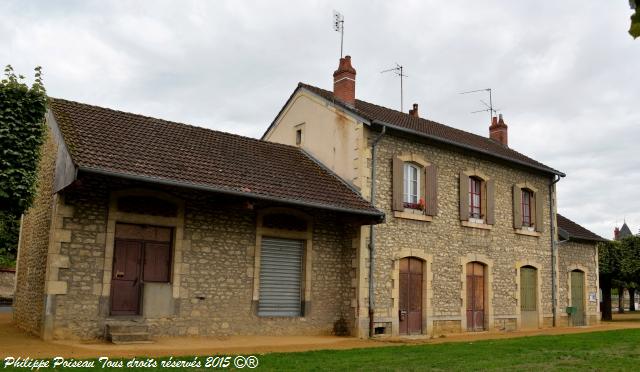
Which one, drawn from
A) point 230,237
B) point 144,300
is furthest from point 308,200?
point 144,300

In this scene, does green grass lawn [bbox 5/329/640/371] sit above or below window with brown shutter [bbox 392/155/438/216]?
below

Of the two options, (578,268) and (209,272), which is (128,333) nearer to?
(209,272)

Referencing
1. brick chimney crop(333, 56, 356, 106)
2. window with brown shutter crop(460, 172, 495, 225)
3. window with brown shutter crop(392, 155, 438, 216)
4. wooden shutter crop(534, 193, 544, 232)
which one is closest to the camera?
window with brown shutter crop(392, 155, 438, 216)

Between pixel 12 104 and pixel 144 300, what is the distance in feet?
13.2

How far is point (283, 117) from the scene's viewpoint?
53.8 feet

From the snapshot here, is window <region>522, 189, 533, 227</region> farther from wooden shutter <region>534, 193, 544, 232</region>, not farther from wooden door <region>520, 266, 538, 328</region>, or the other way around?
wooden door <region>520, 266, 538, 328</region>

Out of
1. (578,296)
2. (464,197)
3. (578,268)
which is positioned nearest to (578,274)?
(578,268)

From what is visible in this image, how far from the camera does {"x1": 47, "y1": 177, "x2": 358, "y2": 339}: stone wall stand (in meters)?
9.95

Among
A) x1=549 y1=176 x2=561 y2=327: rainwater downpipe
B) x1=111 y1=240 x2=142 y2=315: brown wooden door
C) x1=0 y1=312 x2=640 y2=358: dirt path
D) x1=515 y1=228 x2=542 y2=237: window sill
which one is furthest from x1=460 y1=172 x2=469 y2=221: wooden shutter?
x1=111 y1=240 x2=142 y2=315: brown wooden door

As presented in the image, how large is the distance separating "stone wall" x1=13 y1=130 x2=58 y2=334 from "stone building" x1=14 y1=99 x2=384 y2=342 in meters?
0.04

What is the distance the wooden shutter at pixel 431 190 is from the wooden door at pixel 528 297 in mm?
4286

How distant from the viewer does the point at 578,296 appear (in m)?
19.1

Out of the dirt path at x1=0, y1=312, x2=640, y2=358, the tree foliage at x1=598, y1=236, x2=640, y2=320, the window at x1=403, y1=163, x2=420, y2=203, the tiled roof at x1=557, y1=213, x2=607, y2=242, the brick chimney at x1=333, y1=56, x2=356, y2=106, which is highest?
the brick chimney at x1=333, y1=56, x2=356, y2=106

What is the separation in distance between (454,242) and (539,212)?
4140mm
